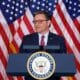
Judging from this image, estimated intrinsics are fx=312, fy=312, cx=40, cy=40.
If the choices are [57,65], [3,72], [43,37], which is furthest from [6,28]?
[57,65]

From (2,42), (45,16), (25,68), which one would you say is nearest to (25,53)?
(25,68)

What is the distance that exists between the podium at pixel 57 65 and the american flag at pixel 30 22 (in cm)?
134

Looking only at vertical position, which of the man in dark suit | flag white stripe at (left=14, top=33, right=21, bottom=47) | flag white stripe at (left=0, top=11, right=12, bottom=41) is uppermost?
the man in dark suit

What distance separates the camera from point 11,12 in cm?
329

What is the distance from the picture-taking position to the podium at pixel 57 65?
188 cm

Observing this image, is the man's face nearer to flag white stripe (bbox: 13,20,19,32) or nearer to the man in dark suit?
the man in dark suit

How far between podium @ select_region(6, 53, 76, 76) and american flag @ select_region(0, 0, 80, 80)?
1338 mm

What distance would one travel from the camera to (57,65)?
1.89 meters

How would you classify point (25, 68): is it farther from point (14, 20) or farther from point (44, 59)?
point (14, 20)

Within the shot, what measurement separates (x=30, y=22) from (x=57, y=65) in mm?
1451

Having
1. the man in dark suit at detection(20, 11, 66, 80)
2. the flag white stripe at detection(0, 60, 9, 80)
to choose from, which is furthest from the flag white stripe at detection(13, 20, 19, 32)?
the man in dark suit at detection(20, 11, 66, 80)

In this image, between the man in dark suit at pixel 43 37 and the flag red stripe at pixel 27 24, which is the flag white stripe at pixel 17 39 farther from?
the man in dark suit at pixel 43 37

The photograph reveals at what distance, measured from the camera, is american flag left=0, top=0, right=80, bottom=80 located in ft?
10.7

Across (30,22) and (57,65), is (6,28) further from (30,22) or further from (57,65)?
(57,65)
